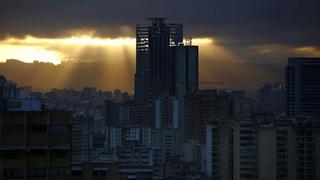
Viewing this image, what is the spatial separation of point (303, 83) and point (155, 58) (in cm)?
1326

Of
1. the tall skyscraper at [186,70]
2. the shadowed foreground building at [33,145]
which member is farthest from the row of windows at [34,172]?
the tall skyscraper at [186,70]

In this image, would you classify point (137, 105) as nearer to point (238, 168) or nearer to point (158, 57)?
point (158, 57)

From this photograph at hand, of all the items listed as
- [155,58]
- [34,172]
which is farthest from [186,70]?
[34,172]

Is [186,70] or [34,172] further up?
[186,70]

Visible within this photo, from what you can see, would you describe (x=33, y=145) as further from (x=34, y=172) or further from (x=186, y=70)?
(x=186, y=70)

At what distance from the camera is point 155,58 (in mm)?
48906

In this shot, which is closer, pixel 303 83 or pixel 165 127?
pixel 165 127

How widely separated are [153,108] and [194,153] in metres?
12.3

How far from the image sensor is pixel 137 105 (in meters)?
37.6

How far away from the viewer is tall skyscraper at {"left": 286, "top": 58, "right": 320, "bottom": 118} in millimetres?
33469

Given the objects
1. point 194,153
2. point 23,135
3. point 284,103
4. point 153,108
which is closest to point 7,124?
point 23,135

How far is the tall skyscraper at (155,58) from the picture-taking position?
144 feet

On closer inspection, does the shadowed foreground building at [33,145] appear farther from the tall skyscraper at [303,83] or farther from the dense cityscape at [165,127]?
the tall skyscraper at [303,83]

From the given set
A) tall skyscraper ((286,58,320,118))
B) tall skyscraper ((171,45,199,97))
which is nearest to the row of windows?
tall skyscraper ((286,58,320,118))
